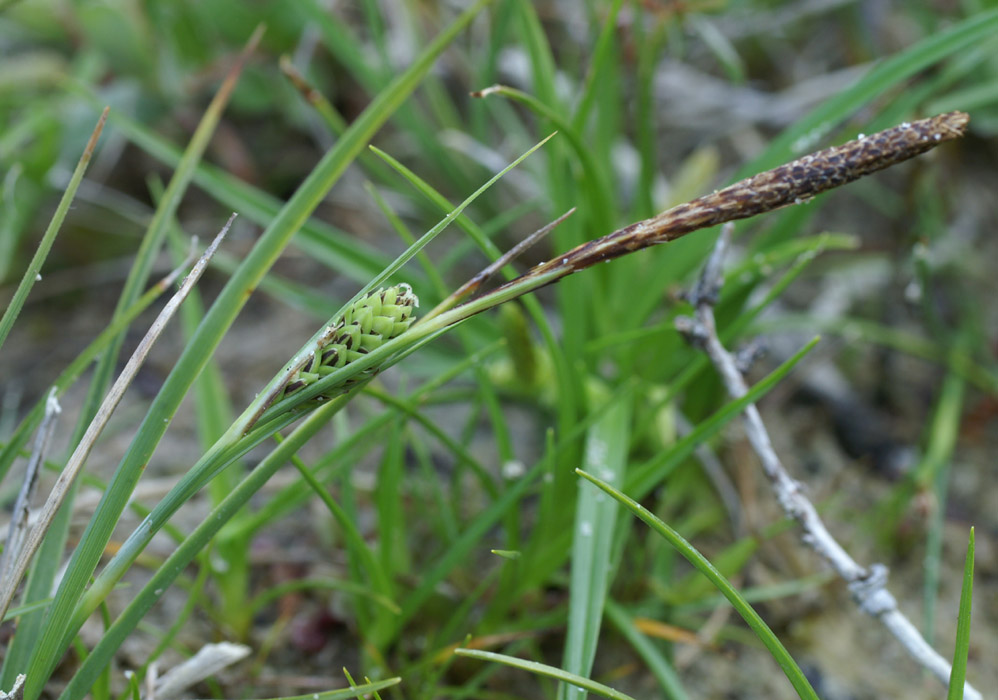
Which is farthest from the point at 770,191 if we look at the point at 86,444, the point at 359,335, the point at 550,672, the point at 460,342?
the point at 460,342

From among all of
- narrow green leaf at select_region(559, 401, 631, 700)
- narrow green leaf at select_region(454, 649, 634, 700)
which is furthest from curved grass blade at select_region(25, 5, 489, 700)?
narrow green leaf at select_region(559, 401, 631, 700)

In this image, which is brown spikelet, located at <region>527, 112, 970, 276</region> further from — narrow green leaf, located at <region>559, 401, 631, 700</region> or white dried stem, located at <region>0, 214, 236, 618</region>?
narrow green leaf, located at <region>559, 401, 631, 700</region>

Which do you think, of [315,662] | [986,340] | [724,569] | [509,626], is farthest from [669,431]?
[986,340]

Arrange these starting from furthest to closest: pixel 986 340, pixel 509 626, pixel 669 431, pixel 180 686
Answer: pixel 986 340, pixel 669 431, pixel 509 626, pixel 180 686

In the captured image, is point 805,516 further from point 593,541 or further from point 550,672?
point 550,672

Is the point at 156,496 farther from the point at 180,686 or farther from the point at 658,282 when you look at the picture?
the point at 658,282

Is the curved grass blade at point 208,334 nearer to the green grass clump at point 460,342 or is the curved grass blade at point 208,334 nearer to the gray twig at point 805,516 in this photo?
the green grass clump at point 460,342

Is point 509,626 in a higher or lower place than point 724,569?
lower
